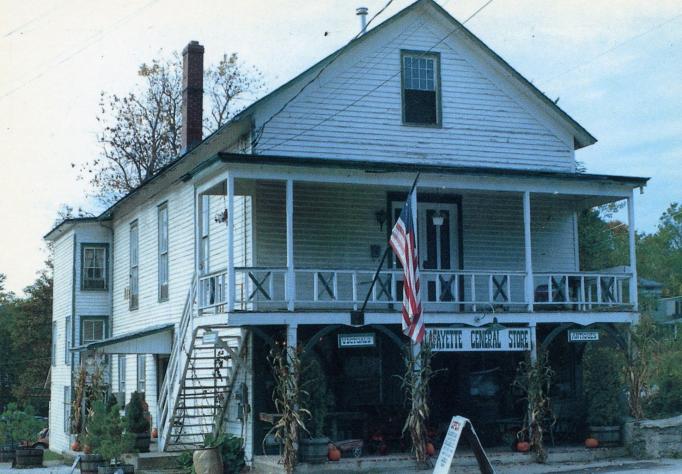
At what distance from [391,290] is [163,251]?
8.91 m

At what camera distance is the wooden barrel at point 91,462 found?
22.1 meters

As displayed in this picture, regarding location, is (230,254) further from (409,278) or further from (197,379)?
(197,379)

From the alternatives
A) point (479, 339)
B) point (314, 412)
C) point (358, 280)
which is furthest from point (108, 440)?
point (479, 339)

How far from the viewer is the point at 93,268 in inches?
1346

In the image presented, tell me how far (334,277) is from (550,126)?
8.28m

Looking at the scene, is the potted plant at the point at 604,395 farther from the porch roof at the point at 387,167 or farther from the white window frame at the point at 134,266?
the white window frame at the point at 134,266

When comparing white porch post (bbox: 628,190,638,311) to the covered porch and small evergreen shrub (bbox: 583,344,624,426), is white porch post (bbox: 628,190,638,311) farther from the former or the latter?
small evergreen shrub (bbox: 583,344,624,426)

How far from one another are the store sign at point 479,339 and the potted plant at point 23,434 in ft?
38.3

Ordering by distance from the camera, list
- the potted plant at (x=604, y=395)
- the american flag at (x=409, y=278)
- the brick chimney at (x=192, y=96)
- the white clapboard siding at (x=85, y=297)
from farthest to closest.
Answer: the white clapboard siding at (x=85, y=297) < the brick chimney at (x=192, y=96) < the potted plant at (x=604, y=395) < the american flag at (x=409, y=278)

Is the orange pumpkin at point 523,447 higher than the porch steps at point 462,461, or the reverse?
the orange pumpkin at point 523,447

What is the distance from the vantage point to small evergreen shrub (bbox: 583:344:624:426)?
2172 cm

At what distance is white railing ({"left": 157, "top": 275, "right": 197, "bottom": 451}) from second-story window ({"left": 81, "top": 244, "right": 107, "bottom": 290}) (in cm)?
1066

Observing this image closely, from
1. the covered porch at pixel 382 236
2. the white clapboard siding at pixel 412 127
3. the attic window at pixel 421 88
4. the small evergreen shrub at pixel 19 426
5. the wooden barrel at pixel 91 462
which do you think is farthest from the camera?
the small evergreen shrub at pixel 19 426

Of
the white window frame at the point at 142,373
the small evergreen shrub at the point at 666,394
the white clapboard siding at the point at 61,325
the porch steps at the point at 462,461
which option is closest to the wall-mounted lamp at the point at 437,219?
the porch steps at the point at 462,461
